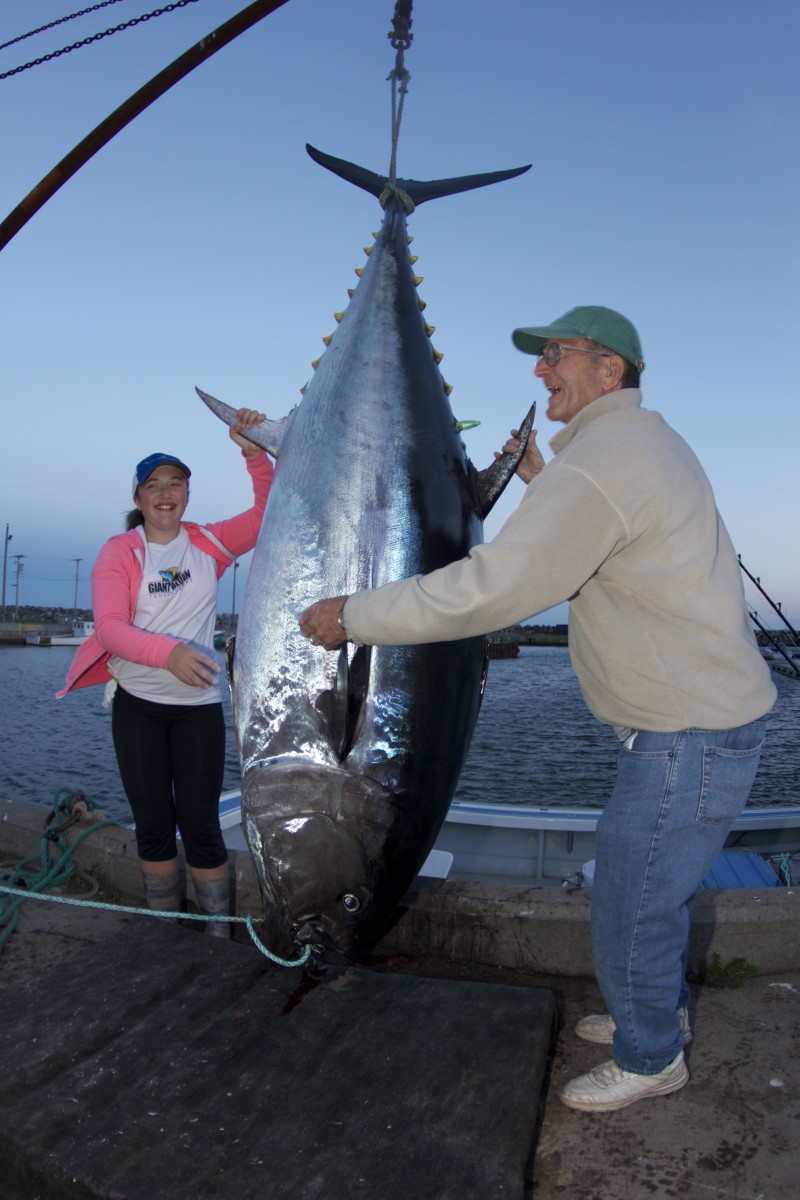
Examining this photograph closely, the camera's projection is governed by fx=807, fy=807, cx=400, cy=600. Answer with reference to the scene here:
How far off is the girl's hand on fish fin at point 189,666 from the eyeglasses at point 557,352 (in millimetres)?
1293

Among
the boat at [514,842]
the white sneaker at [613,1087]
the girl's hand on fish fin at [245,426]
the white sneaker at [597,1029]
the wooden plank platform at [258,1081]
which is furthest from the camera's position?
the boat at [514,842]

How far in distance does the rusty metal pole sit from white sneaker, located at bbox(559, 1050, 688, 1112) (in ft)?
10.5

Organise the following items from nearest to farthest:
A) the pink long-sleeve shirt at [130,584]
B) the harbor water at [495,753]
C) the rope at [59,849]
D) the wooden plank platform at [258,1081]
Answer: the wooden plank platform at [258,1081], the pink long-sleeve shirt at [130,584], the rope at [59,849], the harbor water at [495,753]

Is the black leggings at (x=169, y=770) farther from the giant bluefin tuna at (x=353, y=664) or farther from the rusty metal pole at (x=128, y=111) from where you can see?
the rusty metal pole at (x=128, y=111)

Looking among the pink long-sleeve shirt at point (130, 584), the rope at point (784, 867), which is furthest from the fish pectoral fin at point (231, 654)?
the rope at point (784, 867)

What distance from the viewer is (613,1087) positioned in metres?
1.93

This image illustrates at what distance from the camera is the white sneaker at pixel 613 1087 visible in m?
1.93

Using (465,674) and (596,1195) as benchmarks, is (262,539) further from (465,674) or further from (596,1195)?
(596,1195)

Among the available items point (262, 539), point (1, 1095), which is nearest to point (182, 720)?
point (262, 539)

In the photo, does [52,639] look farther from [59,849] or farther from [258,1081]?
[258,1081]

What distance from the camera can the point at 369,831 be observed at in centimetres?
216

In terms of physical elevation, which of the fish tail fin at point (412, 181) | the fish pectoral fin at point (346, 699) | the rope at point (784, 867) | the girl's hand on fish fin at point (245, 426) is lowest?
the rope at point (784, 867)

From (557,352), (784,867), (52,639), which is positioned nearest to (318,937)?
(557,352)

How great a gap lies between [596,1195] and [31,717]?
92.7 feet
